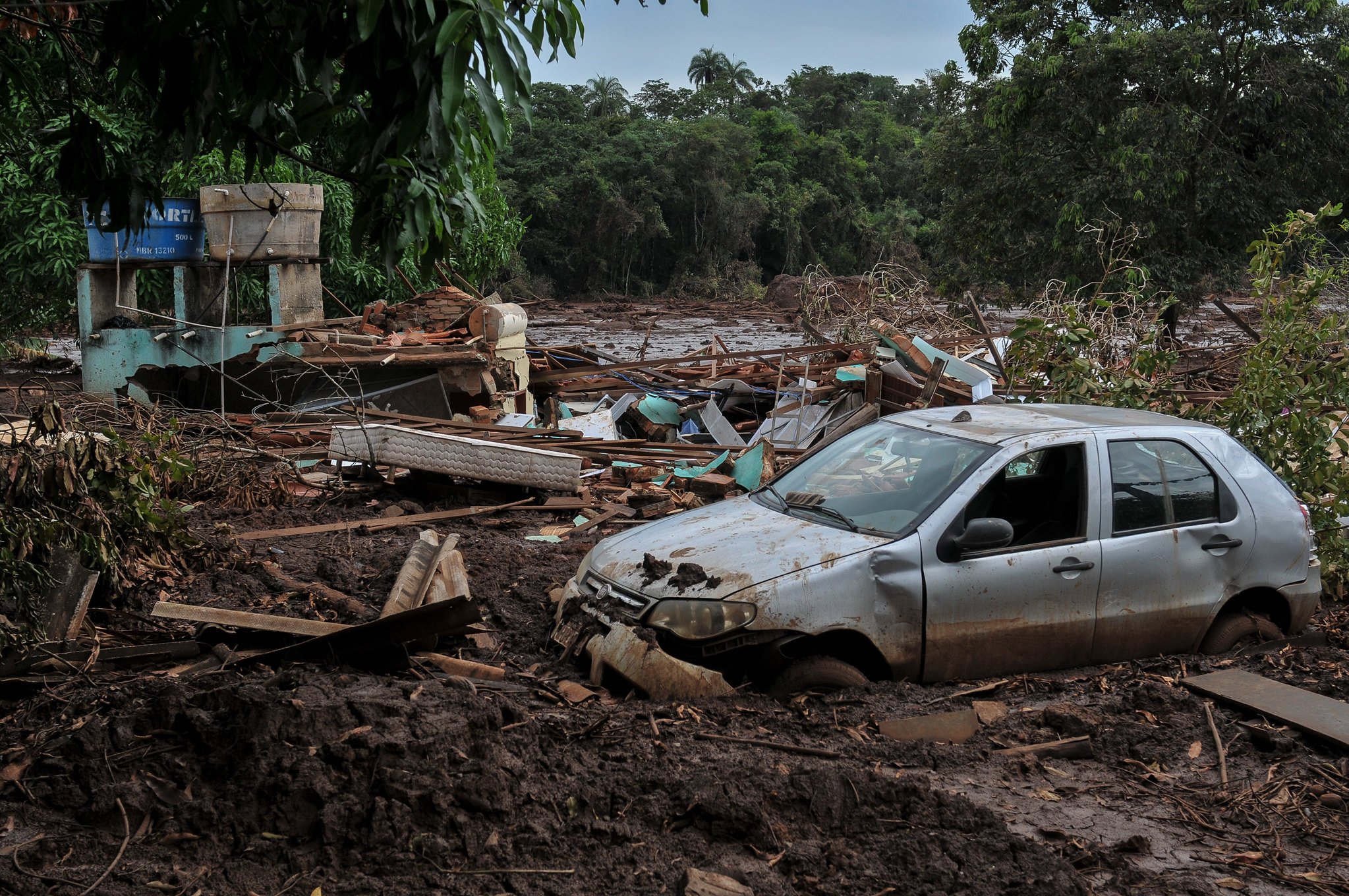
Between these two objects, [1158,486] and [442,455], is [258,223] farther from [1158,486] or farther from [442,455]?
[1158,486]

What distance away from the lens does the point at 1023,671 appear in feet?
18.7

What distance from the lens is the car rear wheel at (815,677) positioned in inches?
204

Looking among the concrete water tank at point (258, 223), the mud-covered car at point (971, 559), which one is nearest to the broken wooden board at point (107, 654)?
the mud-covered car at point (971, 559)

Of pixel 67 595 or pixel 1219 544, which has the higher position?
pixel 1219 544

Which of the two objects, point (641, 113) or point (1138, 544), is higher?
point (641, 113)

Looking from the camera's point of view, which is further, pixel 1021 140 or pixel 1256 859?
pixel 1021 140

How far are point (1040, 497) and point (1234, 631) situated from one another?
4.81ft

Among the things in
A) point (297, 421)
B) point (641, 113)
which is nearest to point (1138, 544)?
point (297, 421)

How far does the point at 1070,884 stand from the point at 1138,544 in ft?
9.07

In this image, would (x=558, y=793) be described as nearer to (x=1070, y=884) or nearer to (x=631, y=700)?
(x=631, y=700)

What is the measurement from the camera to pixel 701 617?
5176 mm

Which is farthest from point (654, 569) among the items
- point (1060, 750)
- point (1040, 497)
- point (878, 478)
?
point (1040, 497)

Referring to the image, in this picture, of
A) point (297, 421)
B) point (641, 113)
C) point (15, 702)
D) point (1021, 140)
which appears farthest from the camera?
point (641, 113)

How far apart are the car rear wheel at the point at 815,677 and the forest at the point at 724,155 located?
8.34 feet
